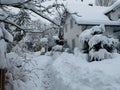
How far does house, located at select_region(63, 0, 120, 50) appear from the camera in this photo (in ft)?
86.6

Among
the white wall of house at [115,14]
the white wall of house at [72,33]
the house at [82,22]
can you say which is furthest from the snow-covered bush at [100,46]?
the white wall of house at [115,14]

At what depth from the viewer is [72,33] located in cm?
3045

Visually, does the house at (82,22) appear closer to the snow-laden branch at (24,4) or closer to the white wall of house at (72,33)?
the white wall of house at (72,33)

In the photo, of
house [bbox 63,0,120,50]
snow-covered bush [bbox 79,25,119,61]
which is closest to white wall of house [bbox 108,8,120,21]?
house [bbox 63,0,120,50]

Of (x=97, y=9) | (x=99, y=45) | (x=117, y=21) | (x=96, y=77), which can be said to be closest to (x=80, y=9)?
(x=97, y=9)

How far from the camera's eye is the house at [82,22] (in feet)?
86.6

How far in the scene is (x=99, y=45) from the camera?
47.9 ft

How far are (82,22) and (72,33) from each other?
441 cm

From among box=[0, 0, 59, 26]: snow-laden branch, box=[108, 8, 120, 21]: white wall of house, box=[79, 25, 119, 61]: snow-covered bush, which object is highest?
box=[108, 8, 120, 21]: white wall of house

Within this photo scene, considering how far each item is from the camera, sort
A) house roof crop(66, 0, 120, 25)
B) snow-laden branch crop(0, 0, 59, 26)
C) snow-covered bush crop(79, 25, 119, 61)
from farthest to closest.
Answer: house roof crop(66, 0, 120, 25)
snow-covered bush crop(79, 25, 119, 61)
snow-laden branch crop(0, 0, 59, 26)

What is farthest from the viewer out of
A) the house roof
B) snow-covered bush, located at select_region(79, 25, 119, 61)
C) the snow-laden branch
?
the house roof

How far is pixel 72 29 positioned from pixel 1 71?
23689 mm

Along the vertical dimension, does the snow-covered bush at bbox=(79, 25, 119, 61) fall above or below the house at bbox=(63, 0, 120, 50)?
below

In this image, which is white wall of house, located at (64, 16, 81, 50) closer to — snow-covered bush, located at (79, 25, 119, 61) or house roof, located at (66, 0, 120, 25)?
house roof, located at (66, 0, 120, 25)
